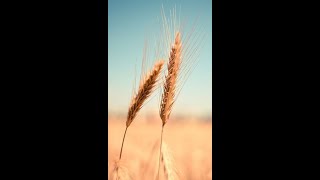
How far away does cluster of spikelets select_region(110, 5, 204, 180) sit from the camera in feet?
3.52

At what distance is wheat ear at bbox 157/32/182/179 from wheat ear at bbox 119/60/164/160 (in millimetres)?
35

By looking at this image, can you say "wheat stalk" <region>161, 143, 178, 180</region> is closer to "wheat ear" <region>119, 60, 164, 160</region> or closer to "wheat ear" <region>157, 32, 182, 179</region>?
"wheat ear" <region>157, 32, 182, 179</region>

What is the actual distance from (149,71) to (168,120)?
0.17m

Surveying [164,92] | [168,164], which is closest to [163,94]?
[164,92]

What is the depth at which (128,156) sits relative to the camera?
1076mm

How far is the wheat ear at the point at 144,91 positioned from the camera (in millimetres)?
1094

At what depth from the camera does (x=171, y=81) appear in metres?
1.10

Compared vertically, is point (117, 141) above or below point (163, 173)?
above

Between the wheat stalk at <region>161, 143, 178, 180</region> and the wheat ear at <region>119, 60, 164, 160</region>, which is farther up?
the wheat ear at <region>119, 60, 164, 160</region>

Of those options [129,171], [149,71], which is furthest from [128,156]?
[149,71]

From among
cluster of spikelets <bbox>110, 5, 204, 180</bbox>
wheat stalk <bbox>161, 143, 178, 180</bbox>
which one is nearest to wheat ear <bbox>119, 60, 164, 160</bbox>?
cluster of spikelets <bbox>110, 5, 204, 180</bbox>

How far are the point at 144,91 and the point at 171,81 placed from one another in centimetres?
9

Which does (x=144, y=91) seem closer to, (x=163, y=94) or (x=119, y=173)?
(x=163, y=94)
